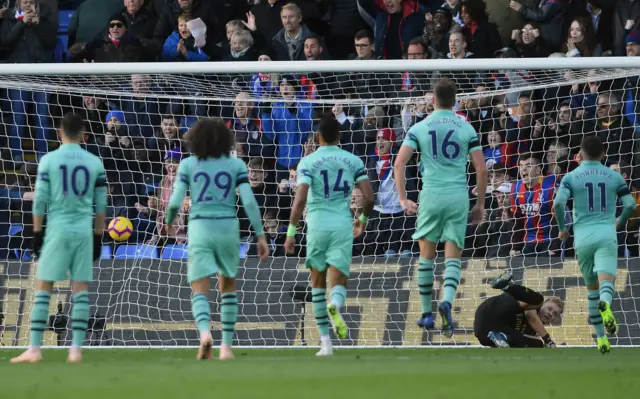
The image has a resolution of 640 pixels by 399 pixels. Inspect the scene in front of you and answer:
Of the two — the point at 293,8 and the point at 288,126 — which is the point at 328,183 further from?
the point at 293,8

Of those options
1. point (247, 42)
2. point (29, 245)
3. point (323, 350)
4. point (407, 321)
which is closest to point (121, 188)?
point (29, 245)

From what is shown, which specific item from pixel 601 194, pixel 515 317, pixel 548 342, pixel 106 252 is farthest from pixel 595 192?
pixel 106 252

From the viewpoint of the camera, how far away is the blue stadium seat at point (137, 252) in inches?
565

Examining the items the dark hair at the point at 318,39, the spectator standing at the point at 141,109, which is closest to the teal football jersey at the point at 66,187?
the spectator standing at the point at 141,109

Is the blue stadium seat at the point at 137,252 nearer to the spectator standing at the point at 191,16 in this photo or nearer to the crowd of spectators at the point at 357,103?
the crowd of spectators at the point at 357,103

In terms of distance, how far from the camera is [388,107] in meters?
15.2

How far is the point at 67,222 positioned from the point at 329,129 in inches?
97.2

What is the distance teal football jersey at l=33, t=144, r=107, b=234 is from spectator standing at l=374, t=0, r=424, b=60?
6.92 m

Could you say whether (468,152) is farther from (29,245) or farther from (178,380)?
(29,245)

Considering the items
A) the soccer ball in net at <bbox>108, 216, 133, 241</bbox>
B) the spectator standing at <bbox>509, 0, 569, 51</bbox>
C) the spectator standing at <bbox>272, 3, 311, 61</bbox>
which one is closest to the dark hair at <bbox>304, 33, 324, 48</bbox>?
the spectator standing at <bbox>272, 3, 311, 61</bbox>

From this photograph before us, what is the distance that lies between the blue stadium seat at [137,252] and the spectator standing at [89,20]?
4240mm

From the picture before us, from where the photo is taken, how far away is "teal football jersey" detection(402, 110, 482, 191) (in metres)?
11.0

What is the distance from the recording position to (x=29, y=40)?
17.4 m

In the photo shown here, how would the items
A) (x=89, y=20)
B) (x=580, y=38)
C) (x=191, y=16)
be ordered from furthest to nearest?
(x=89, y=20) → (x=191, y=16) → (x=580, y=38)
